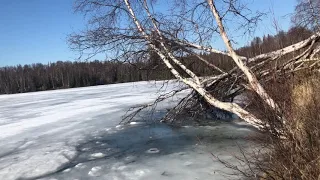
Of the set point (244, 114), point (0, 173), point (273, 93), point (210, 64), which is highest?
point (210, 64)

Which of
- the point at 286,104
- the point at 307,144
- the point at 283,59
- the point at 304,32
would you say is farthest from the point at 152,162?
the point at 304,32

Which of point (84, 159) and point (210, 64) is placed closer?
point (84, 159)

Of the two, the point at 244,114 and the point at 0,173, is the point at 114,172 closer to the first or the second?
the point at 0,173

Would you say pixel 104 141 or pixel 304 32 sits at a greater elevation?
pixel 304 32

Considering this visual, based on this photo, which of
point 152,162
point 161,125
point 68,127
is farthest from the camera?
point 68,127

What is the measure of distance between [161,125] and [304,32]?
4.23 meters

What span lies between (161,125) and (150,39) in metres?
2.32

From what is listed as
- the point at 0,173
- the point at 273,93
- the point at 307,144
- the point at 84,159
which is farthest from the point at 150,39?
the point at 307,144

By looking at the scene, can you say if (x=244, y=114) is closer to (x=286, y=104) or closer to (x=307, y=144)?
(x=286, y=104)

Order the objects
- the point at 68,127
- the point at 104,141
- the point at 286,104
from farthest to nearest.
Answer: the point at 68,127 < the point at 104,141 < the point at 286,104

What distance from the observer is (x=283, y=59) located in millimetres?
8133

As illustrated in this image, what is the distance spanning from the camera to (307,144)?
3.17 m

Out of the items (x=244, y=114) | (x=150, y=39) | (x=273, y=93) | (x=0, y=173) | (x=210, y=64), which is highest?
(x=150, y=39)

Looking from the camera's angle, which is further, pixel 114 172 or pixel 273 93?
pixel 114 172
